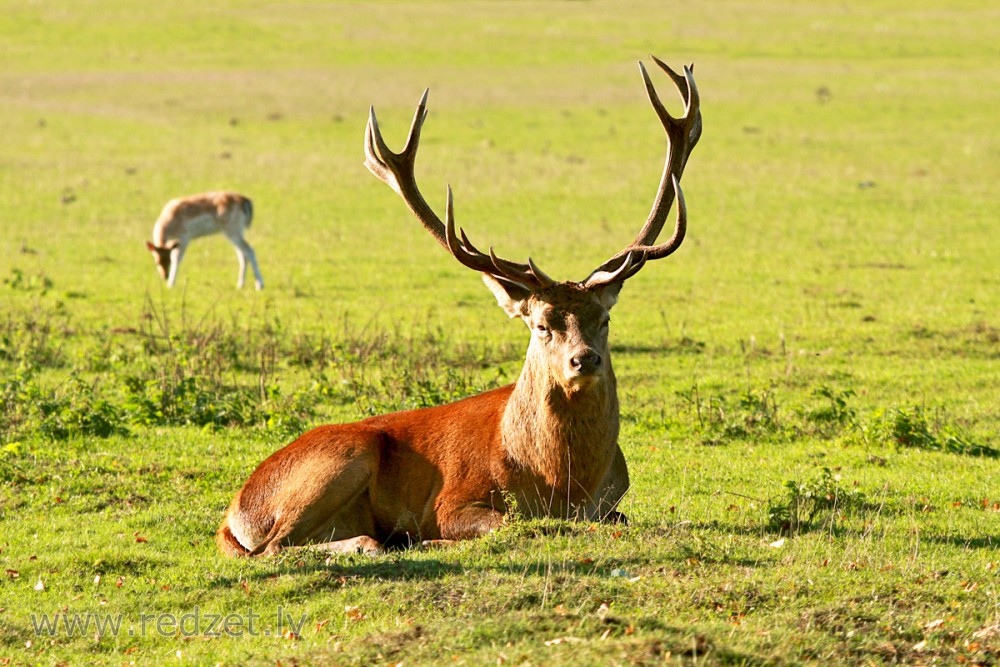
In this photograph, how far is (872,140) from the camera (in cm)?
3794

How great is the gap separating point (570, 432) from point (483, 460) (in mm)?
659

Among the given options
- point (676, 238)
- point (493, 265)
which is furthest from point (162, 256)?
point (676, 238)

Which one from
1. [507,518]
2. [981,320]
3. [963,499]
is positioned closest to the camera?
[507,518]

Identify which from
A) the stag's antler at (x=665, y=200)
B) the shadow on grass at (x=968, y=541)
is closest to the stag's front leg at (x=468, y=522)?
the stag's antler at (x=665, y=200)

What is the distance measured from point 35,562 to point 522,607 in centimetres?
343

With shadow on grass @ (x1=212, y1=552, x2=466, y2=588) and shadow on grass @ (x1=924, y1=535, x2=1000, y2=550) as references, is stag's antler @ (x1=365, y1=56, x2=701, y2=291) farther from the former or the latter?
shadow on grass @ (x1=924, y1=535, x2=1000, y2=550)

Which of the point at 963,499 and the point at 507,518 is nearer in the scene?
the point at 507,518

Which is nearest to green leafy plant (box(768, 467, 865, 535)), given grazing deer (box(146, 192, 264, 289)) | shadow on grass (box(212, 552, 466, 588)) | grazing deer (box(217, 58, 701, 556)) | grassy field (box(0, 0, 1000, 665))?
grassy field (box(0, 0, 1000, 665))

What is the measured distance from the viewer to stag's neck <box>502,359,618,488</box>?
343 inches

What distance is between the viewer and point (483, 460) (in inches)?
355

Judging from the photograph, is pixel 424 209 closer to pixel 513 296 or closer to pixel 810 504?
pixel 513 296

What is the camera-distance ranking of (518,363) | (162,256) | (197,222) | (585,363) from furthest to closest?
(197,222) < (162,256) < (518,363) < (585,363)

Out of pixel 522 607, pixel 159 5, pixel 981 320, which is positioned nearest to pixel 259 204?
pixel 981 320

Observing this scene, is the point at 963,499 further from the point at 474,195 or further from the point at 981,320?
the point at 474,195
